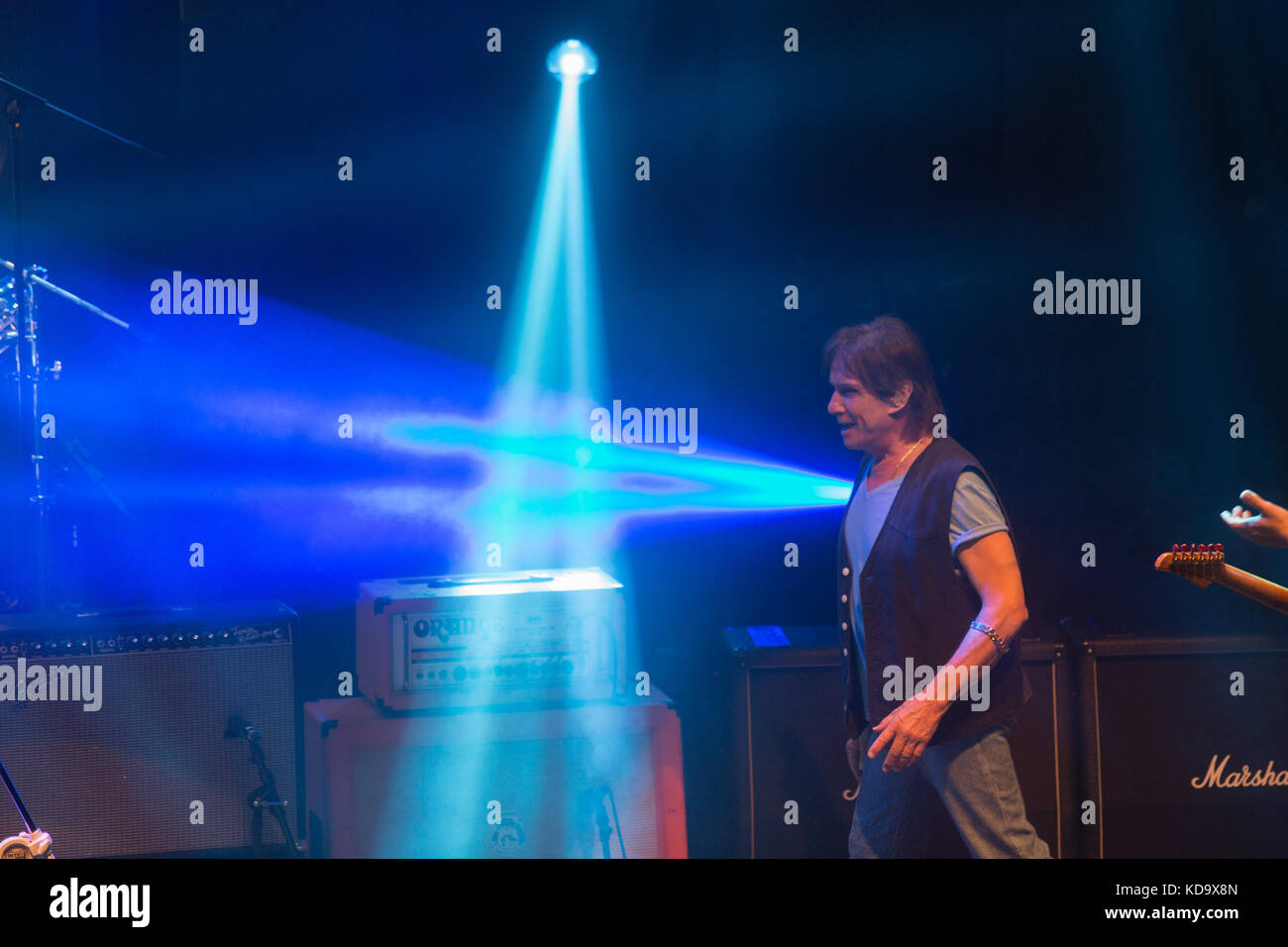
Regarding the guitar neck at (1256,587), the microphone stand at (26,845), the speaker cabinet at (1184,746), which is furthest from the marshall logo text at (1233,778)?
the microphone stand at (26,845)

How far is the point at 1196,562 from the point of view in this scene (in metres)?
3.38

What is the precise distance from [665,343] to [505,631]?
150 cm

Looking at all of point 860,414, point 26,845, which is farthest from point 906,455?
point 26,845

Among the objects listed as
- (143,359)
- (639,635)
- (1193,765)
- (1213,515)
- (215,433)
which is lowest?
(1193,765)

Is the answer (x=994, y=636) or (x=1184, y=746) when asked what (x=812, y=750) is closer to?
(x=994, y=636)

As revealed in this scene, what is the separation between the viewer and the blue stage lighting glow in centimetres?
446

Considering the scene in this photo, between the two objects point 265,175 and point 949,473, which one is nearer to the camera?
point 949,473

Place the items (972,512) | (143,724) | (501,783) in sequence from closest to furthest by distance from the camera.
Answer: (972,512), (501,783), (143,724)

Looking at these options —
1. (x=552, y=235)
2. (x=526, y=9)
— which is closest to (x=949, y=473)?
(x=552, y=235)

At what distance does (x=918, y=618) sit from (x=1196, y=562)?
848 mm

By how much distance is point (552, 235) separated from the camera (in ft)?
14.8

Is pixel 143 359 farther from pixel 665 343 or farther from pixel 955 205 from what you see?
pixel 955 205

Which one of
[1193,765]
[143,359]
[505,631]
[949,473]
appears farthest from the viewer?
[143,359]

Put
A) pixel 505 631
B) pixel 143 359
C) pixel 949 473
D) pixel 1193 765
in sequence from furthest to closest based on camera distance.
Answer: pixel 143 359, pixel 1193 765, pixel 505 631, pixel 949 473
